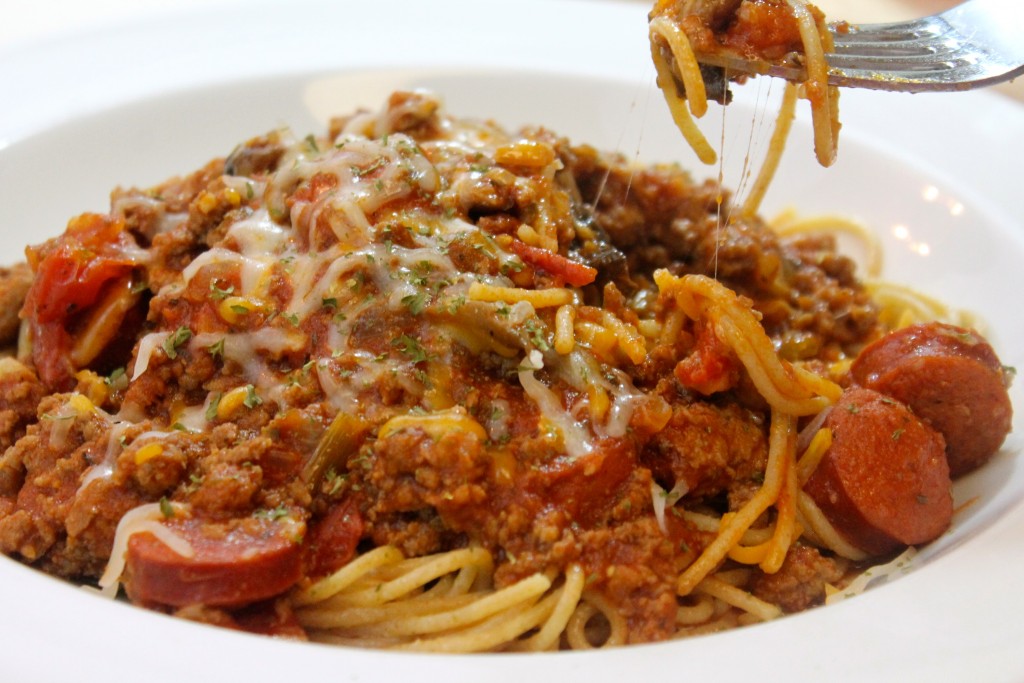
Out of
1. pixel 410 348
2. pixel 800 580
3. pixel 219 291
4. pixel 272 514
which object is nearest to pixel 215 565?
pixel 272 514

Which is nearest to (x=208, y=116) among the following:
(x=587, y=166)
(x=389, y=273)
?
(x=587, y=166)

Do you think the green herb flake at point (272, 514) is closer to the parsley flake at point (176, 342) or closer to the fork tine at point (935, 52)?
the parsley flake at point (176, 342)

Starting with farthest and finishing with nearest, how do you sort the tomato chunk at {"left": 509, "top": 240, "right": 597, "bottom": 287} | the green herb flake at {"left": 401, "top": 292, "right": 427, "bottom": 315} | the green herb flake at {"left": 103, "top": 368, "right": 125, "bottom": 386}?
the green herb flake at {"left": 103, "top": 368, "right": 125, "bottom": 386}, the tomato chunk at {"left": 509, "top": 240, "right": 597, "bottom": 287}, the green herb flake at {"left": 401, "top": 292, "right": 427, "bottom": 315}

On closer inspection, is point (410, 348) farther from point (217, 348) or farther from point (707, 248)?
point (707, 248)

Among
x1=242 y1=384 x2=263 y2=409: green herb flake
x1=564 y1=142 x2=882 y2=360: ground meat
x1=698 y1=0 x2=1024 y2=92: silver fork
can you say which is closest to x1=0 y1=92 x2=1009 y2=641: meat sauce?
x1=242 y1=384 x2=263 y2=409: green herb flake

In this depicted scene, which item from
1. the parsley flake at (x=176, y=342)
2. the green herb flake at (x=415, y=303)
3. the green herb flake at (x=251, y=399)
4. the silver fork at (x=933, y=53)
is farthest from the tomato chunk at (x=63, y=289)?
the silver fork at (x=933, y=53)

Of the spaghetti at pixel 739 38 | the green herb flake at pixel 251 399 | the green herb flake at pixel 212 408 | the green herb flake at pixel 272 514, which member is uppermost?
the spaghetti at pixel 739 38

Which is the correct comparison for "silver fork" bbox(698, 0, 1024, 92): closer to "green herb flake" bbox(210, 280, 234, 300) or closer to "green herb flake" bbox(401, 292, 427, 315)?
"green herb flake" bbox(401, 292, 427, 315)
